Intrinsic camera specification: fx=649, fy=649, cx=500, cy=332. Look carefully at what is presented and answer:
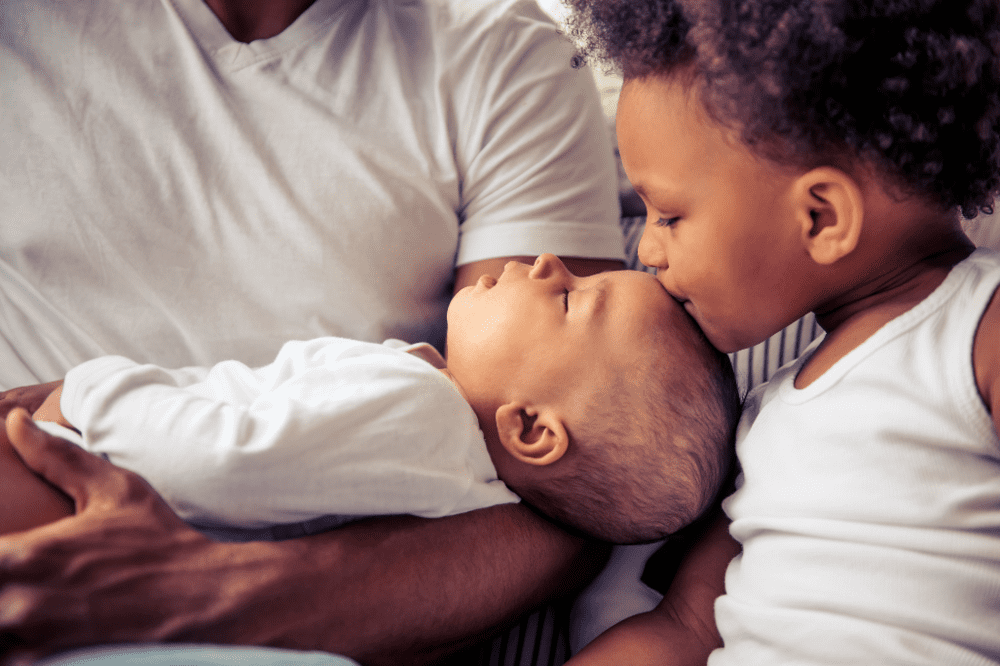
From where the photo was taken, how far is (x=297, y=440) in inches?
29.2

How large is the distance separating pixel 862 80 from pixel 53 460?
960mm

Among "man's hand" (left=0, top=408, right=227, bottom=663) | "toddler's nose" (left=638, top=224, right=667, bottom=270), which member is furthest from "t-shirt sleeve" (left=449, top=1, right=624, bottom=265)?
"man's hand" (left=0, top=408, right=227, bottom=663)

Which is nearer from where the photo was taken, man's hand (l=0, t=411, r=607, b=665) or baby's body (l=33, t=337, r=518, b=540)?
man's hand (l=0, t=411, r=607, b=665)

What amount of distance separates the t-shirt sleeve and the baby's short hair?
308mm

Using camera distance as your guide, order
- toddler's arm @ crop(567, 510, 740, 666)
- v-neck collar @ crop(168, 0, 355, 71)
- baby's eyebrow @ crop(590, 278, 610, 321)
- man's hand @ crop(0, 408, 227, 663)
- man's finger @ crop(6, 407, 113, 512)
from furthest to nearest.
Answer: v-neck collar @ crop(168, 0, 355, 71)
baby's eyebrow @ crop(590, 278, 610, 321)
toddler's arm @ crop(567, 510, 740, 666)
man's finger @ crop(6, 407, 113, 512)
man's hand @ crop(0, 408, 227, 663)

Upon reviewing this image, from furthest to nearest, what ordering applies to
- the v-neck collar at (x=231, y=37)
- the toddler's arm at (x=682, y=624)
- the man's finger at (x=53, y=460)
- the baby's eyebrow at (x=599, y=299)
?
the v-neck collar at (x=231, y=37), the baby's eyebrow at (x=599, y=299), the toddler's arm at (x=682, y=624), the man's finger at (x=53, y=460)

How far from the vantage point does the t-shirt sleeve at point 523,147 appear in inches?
44.2

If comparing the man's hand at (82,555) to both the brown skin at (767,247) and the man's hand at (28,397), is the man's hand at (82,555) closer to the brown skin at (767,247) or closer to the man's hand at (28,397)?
the man's hand at (28,397)

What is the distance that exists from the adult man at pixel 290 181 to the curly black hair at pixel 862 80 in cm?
44

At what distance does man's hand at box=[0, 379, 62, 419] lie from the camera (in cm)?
95

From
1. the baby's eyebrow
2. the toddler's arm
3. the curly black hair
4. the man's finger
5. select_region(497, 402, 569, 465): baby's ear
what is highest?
the curly black hair

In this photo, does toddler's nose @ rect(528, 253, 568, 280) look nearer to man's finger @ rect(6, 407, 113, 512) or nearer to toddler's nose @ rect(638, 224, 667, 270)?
toddler's nose @ rect(638, 224, 667, 270)

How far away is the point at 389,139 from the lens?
111 cm

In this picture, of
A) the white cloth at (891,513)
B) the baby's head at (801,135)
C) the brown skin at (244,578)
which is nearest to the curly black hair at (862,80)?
the baby's head at (801,135)
